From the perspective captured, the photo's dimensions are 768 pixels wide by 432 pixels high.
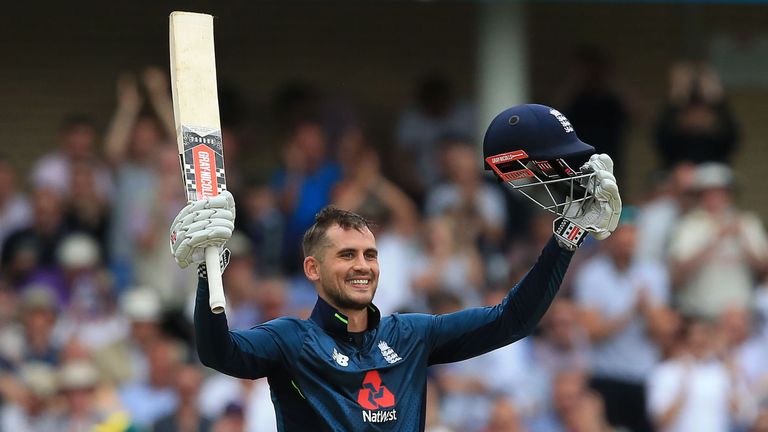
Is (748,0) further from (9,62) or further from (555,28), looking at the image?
(9,62)

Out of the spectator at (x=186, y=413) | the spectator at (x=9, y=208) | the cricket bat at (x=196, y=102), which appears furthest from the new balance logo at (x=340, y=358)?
the spectator at (x=9, y=208)

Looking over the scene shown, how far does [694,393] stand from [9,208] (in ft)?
17.2

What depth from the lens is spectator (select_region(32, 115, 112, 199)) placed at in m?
11.3

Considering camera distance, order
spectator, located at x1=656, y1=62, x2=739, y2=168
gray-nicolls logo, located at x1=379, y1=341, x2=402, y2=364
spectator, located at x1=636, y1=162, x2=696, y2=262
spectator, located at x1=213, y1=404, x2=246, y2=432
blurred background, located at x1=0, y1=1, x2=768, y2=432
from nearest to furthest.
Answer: gray-nicolls logo, located at x1=379, y1=341, x2=402, y2=364 < spectator, located at x1=213, y1=404, x2=246, y2=432 < blurred background, located at x1=0, y1=1, x2=768, y2=432 < spectator, located at x1=636, y1=162, x2=696, y2=262 < spectator, located at x1=656, y1=62, x2=739, y2=168

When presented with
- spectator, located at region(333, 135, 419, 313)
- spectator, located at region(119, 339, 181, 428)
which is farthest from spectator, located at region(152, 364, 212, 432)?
spectator, located at region(333, 135, 419, 313)

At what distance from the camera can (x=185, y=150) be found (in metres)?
5.67

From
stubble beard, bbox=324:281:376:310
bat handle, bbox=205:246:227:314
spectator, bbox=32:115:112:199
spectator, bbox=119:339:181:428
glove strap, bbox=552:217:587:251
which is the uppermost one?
spectator, bbox=32:115:112:199

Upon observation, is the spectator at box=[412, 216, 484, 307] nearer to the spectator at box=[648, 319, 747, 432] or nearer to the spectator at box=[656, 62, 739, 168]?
the spectator at box=[648, 319, 747, 432]

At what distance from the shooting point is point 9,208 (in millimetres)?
11336

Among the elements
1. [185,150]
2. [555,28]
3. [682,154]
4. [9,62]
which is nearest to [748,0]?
[682,154]

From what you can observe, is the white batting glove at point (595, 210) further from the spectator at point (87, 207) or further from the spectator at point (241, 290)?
the spectator at point (87, 207)

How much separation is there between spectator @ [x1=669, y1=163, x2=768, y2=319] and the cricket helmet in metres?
5.60

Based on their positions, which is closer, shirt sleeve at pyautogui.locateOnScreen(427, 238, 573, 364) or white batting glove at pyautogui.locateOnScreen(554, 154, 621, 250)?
white batting glove at pyautogui.locateOnScreen(554, 154, 621, 250)

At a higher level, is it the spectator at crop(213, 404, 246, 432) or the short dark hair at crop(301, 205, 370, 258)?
the short dark hair at crop(301, 205, 370, 258)
